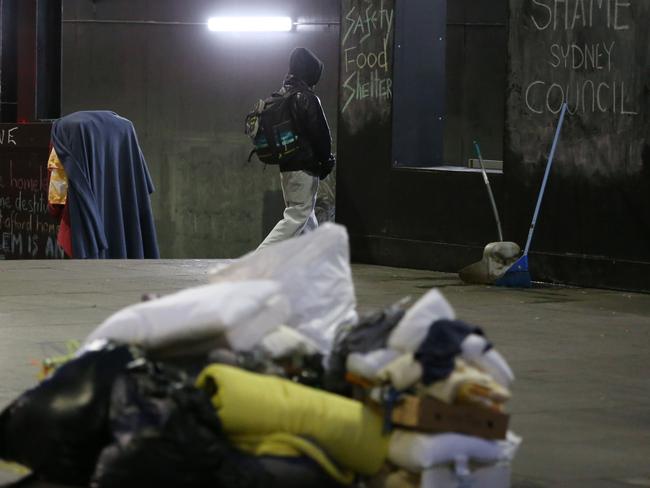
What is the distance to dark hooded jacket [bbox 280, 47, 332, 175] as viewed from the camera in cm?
1319

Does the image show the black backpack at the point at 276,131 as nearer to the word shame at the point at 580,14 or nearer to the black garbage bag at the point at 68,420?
the word shame at the point at 580,14

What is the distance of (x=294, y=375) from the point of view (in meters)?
5.76

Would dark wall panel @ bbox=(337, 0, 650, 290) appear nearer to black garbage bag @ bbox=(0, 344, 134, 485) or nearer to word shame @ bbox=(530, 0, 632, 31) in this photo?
word shame @ bbox=(530, 0, 632, 31)

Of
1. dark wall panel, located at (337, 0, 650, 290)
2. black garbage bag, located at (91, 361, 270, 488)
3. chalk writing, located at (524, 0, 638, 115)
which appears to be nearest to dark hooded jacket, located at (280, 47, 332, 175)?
dark wall panel, located at (337, 0, 650, 290)

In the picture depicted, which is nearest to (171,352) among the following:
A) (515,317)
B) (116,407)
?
(116,407)

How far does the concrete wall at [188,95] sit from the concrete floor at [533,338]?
7353 millimetres

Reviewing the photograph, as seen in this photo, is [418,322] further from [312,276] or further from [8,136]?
[8,136]

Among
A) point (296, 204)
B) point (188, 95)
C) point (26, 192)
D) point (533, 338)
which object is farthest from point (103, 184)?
point (188, 95)

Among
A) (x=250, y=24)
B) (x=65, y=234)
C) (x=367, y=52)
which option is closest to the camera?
(x=367, y=52)

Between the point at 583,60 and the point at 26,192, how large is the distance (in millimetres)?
7077

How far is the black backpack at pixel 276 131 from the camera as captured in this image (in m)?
13.2

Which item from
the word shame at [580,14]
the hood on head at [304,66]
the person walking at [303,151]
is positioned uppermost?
the word shame at [580,14]

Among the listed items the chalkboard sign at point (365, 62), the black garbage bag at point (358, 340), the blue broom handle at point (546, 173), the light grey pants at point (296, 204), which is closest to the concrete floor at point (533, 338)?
the blue broom handle at point (546, 173)

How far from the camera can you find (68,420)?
543cm
